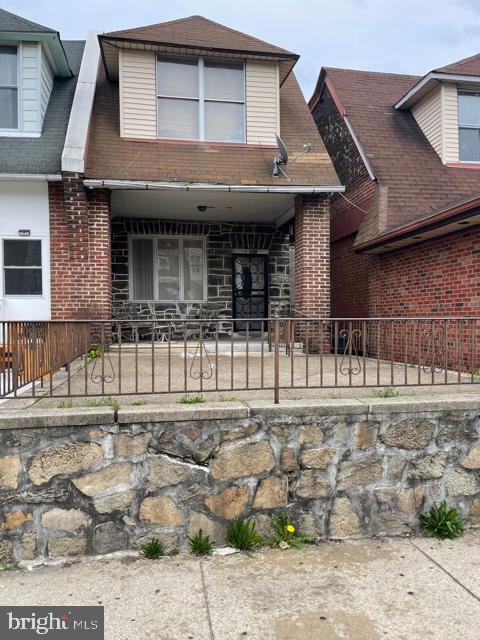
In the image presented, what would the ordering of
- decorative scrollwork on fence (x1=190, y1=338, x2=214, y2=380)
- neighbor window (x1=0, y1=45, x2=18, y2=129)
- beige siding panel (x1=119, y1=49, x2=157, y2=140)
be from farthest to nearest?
beige siding panel (x1=119, y1=49, x2=157, y2=140)
neighbor window (x1=0, y1=45, x2=18, y2=129)
decorative scrollwork on fence (x1=190, y1=338, x2=214, y2=380)

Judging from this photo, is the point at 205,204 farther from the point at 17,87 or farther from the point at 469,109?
the point at 469,109

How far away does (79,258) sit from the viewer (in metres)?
8.13

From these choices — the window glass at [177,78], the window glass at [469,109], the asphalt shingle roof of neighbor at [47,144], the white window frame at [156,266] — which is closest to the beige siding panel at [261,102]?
the window glass at [177,78]

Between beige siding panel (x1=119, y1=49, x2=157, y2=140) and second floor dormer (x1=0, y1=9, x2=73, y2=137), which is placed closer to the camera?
second floor dormer (x1=0, y1=9, x2=73, y2=137)

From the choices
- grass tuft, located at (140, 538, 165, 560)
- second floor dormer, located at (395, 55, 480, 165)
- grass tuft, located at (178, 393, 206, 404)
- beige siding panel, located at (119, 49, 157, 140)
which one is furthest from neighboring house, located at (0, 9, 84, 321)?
second floor dormer, located at (395, 55, 480, 165)

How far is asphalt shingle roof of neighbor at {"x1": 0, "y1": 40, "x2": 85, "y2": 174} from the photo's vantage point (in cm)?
791

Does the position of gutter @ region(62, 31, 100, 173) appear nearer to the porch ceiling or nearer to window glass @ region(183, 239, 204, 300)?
the porch ceiling

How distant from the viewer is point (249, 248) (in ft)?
35.9

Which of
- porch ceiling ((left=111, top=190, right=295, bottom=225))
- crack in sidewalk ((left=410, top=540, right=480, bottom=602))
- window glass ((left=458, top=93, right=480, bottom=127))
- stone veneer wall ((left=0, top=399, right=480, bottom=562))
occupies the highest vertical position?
window glass ((left=458, top=93, right=480, bottom=127))

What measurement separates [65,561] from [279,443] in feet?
5.95

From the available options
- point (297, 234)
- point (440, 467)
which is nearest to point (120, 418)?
point (440, 467)

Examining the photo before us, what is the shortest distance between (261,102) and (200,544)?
27.3 ft

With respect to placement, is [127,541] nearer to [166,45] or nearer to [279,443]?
[279,443]

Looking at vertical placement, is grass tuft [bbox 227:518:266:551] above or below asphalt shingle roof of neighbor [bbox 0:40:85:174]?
below
